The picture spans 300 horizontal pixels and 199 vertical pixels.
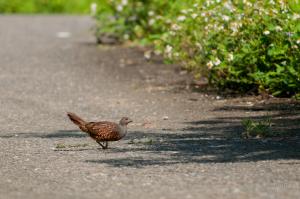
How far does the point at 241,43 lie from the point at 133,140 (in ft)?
10.0

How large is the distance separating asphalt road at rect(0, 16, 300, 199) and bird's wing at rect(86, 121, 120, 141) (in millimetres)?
160

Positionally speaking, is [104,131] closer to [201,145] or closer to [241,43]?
[201,145]

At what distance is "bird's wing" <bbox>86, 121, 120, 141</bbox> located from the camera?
9273 millimetres

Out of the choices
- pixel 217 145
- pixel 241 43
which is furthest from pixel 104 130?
pixel 241 43

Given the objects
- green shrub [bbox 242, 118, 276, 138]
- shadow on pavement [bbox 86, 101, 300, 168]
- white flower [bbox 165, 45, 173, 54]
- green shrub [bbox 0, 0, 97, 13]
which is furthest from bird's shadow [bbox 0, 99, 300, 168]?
green shrub [bbox 0, 0, 97, 13]

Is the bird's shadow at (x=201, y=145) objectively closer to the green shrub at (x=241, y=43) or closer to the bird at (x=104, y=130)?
the bird at (x=104, y=130)

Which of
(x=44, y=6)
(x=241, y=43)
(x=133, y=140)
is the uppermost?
(x=241, y=43)

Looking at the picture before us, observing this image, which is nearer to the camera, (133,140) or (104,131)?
(104,131)

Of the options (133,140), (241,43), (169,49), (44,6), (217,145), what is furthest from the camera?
(44,6)

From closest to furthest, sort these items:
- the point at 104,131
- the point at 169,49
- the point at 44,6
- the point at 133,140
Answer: the point at 104,131 < the point at 133,140 < the point at 169,49 < the point at 44,6

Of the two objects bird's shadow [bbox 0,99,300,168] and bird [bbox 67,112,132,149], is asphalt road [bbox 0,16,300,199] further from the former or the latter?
bird [bbox 67,112,132,149]

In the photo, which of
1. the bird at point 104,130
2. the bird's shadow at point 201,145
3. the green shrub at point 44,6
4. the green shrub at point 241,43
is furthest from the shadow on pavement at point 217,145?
the green shrub at point 44,6

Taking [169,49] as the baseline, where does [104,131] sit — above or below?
below

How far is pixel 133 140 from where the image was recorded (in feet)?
32.8
